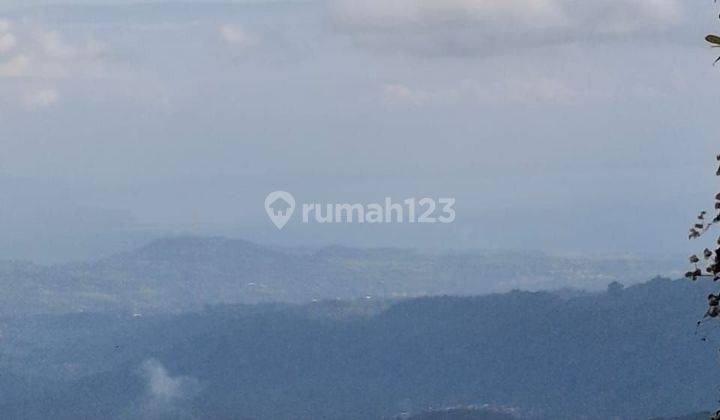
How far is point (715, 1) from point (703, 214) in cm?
157

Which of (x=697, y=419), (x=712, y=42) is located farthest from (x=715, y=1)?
(x=697, y=419)

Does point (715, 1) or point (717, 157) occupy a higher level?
point (715, 1)

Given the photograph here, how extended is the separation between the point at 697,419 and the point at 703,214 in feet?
631

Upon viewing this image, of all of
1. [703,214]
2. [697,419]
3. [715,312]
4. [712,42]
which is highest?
[712,42]

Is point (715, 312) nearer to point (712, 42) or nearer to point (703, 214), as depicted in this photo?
point (703, 214)

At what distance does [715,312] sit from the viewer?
9.94 meters

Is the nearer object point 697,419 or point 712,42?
point 712,42

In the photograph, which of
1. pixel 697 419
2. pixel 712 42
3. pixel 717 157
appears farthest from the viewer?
pixel 697 419

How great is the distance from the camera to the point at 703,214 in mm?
10500

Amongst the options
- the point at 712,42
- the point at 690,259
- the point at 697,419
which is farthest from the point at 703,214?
the point at 697,419

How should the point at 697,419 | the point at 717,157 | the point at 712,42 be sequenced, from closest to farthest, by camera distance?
the point at 712,42 → the point at 717,157 → the point at 697,419

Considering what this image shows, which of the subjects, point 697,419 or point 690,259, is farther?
point 697,419

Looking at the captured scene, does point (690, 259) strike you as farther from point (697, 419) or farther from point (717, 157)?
point (697, 419)

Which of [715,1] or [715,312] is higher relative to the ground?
[715,1]
